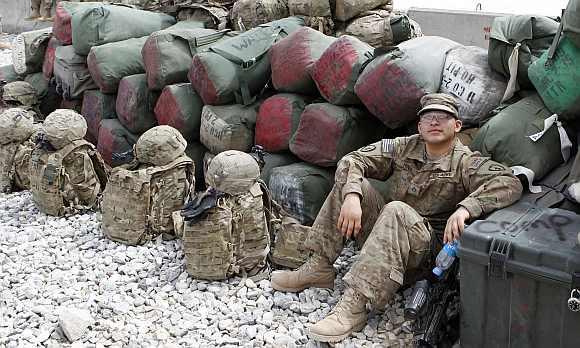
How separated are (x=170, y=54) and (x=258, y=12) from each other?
79 cm

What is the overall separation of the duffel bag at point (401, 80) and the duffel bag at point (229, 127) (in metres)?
0.96

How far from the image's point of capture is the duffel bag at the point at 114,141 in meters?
5.06

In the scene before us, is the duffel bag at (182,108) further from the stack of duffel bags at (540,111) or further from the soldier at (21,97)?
the stack of duffel bags at (540,111)

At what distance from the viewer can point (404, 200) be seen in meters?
3.24

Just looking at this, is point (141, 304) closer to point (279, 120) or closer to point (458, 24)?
point (279, 120)

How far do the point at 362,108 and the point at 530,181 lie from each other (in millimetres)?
1177

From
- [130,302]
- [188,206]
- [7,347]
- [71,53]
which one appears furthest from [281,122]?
[71,53]

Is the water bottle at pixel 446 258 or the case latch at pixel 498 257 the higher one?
the case latch at pixel 498 257

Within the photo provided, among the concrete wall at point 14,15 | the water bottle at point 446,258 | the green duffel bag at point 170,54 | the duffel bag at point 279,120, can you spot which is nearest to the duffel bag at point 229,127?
the duffel bag at point 279,120

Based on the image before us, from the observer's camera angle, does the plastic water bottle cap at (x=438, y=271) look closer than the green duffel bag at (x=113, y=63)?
Yes

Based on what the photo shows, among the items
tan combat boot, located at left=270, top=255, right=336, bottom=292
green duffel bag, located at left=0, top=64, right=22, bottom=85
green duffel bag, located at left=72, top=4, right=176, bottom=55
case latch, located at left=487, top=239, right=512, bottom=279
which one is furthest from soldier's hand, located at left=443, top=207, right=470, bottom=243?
green duffel bag, located at left=0, top=64, right=22, bottom=85

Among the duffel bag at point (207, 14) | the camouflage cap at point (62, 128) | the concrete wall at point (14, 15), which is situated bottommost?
the concrete wall at point (14, 15)

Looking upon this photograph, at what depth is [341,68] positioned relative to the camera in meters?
3.78

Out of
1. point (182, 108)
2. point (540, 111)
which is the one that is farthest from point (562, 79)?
point (182, 108)
